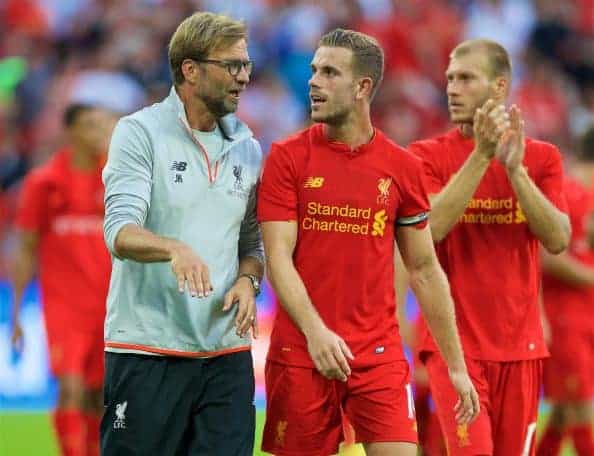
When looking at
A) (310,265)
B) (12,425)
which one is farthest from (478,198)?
(12,425)

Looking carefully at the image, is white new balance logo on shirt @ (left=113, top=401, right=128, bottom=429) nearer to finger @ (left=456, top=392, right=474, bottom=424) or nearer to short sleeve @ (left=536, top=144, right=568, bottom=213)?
finger @ (left=456, top=392, right=474, bottom=424)

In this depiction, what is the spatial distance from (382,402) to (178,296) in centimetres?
100

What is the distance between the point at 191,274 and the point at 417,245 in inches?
58.8

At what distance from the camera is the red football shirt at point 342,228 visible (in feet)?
19.3

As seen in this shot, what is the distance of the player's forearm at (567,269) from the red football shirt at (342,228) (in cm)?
254

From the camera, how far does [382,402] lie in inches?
231

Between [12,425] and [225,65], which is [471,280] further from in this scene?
[12,425]

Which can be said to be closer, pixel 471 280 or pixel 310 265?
pixel 310 265

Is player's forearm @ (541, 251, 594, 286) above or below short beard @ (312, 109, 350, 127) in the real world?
below

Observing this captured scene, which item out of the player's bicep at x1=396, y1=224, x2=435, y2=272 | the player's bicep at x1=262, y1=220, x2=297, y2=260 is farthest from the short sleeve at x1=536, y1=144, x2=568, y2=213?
the player's bicep at x1=262, y1=220, x2=297, y2=260

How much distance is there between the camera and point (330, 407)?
597cm

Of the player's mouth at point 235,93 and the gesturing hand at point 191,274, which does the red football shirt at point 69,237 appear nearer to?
the player's mouth at point 235,93

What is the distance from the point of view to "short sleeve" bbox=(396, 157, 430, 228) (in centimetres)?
600

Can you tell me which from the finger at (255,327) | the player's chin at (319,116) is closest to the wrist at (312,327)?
the finger at (255,327)
